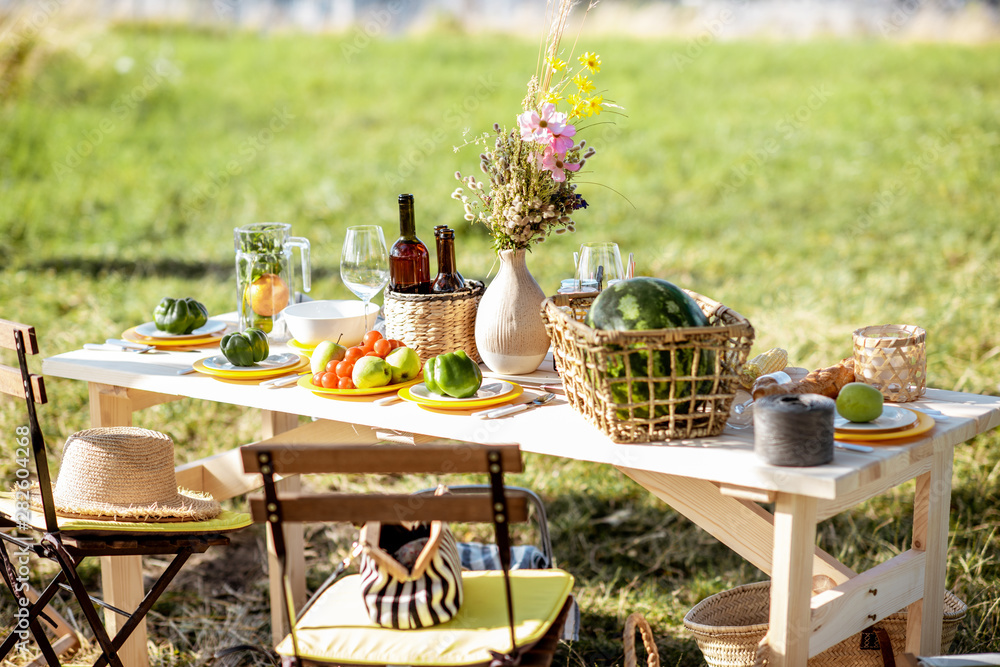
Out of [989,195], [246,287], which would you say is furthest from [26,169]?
[989,195]

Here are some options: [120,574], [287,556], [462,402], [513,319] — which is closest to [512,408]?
[462,402]

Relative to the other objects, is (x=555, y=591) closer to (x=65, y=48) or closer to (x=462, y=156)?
(x=462, y=156)

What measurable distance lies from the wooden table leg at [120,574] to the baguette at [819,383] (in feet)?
5.33

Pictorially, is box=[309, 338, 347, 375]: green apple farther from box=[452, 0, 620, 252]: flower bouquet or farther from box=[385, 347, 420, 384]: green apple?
box=[452, 0, 620, 252]: flower bouquet

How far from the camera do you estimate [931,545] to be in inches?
84.9

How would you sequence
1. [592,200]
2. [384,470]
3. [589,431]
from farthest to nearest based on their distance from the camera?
[592,200]
[589,431]
[384,470]

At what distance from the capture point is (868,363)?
6.96 ft

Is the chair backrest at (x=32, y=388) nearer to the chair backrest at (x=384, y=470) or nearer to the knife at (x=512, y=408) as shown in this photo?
the chair backrest at (x=384, y=470)

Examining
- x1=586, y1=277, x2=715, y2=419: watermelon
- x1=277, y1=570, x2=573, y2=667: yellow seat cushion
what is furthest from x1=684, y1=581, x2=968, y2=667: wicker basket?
x1=586, y1=277, x2=715, y2=419: watermelon

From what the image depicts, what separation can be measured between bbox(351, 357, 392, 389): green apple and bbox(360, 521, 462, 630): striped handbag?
1.75ft

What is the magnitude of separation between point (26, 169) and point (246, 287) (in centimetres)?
707

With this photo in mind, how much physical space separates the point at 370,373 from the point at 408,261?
37cm

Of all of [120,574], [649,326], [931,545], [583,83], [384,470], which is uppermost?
[583,83]

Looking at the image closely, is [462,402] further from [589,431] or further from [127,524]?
[127,524]
